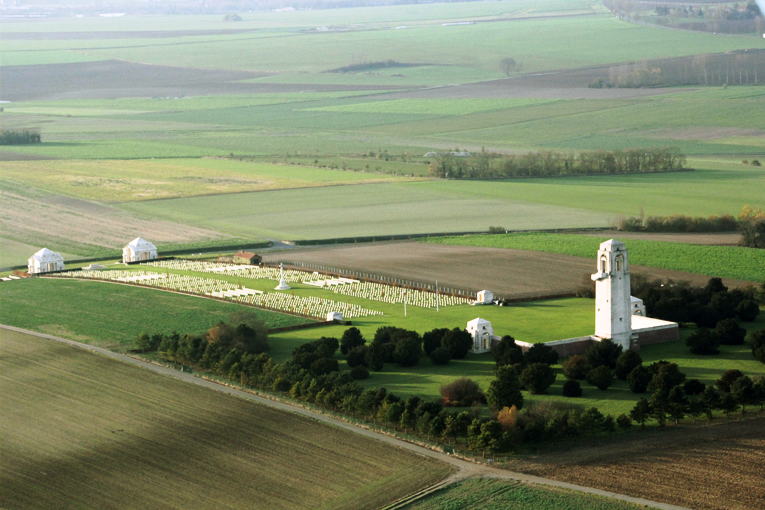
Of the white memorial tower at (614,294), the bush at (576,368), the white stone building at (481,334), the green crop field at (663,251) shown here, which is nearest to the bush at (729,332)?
the white memorial tower at (614,294)

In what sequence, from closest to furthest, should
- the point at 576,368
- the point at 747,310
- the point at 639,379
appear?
the point at 639,379 → the point at 576,368 → the point at 747,310

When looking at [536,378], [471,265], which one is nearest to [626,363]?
[536,378]

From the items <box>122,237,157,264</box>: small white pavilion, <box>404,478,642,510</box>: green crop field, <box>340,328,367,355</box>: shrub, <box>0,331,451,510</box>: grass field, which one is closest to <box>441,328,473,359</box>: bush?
<box>340,328,367,355</box>: shrub

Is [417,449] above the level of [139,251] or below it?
below

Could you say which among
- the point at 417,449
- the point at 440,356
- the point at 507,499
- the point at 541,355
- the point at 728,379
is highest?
the point at 541,355

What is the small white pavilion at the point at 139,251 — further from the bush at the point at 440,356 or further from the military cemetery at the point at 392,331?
the bush at the point at 440,356

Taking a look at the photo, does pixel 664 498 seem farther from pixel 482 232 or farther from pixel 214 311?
pixel 482 232

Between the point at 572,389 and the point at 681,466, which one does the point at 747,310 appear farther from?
the point at 681,466
